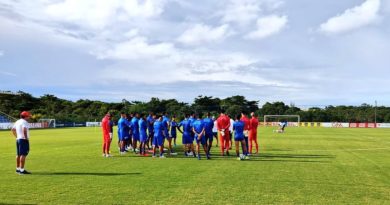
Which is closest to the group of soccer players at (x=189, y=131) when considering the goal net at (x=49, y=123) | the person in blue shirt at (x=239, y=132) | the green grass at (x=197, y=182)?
the person in blue shirt at (x=239, y=132)

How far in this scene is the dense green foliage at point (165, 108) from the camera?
94.2 meters

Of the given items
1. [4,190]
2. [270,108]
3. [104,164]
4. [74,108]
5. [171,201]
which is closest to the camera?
[171,201]

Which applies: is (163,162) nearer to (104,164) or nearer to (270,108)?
(104,164)

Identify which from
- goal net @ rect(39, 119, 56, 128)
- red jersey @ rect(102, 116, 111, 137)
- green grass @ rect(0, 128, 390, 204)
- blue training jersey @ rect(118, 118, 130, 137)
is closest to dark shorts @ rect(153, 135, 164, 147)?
green grass @ rect(0, 128, 390, 204)

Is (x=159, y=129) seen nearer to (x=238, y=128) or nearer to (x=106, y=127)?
(x=106, y=127)

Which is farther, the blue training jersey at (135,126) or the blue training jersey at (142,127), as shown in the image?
the blue training jersey at (135,126)

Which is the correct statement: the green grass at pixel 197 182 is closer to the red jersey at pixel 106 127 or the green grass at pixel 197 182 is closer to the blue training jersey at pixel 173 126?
the red jersey at pixel 106 127

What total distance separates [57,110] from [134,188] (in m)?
109

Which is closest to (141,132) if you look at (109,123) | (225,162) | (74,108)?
(109,123)

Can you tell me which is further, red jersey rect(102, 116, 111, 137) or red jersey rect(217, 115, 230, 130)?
red jersey rect(217, 115, 230, 130)

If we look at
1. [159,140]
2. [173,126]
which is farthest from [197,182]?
[173,126]

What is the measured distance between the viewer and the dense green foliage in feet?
309

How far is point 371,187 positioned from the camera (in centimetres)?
1015

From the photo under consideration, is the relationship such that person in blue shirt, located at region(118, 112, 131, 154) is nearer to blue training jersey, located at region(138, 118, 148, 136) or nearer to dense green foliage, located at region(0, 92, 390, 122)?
blue training jersey, located at region(138, 118, 148, 136)
